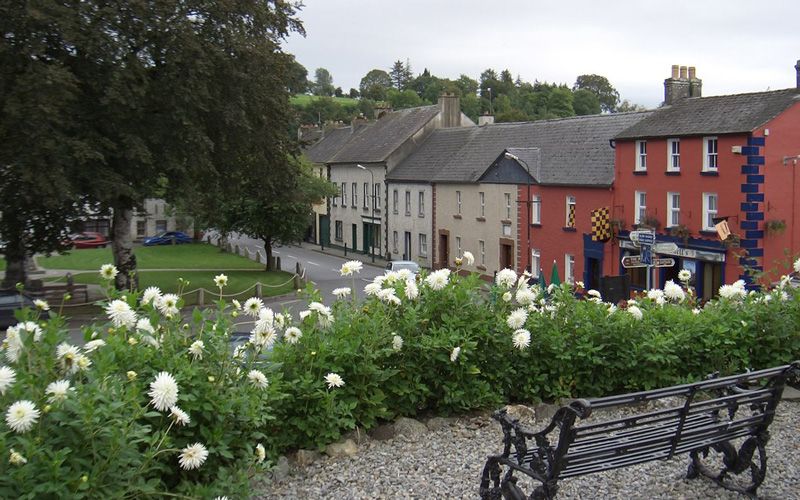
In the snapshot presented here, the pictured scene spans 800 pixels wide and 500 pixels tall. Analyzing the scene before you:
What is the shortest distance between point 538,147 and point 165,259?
29.7m

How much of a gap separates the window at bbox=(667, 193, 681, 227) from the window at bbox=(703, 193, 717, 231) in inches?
63.9

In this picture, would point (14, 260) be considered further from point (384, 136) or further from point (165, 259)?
point (384, 136)

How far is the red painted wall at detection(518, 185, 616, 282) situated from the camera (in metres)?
40.8

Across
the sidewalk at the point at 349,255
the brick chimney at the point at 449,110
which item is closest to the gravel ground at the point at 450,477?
the sidewalk at the point at 349,255

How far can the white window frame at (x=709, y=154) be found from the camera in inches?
1341

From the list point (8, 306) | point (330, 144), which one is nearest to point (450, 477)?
point (8, 306)

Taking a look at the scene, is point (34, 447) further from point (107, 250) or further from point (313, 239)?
point (313, 239)

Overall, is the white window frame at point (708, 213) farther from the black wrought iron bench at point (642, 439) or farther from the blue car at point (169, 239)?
the blue car at point (169, 239)

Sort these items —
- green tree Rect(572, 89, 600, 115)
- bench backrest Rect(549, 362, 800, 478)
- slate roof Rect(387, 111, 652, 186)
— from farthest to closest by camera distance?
green tree Rect(572, 89, 600, 115) → slate roof Rect(387, 111, 652, 186) → bench backrest Rect(549, 362, 800, 478)

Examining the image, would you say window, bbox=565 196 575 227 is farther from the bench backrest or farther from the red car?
the red car

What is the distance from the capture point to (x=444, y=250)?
5500 centimetres

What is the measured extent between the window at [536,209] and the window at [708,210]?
36.0 feet

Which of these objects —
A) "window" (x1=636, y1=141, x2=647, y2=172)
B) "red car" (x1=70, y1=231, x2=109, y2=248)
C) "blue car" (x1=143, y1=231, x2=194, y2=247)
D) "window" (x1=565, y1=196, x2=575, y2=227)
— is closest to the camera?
"window" (x1=636, y1=141, x2=647, y2=172)

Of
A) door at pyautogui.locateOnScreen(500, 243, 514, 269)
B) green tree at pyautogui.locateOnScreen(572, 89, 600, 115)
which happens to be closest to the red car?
door at pyautogui.locateOnScreen(500, 243, 514, 269)
